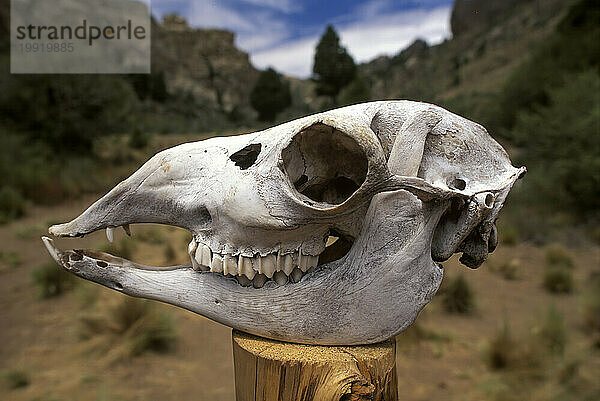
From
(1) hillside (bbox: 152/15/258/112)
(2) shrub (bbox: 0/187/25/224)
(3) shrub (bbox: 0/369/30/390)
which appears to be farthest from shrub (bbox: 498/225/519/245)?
(1) hillside (bbox: 152/15/258/112)

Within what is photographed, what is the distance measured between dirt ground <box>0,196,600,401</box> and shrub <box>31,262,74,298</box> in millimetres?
65

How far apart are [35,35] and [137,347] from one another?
20.3ft

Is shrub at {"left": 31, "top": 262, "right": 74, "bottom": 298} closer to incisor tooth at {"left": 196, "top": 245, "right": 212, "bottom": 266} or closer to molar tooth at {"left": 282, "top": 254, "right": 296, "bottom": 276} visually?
incisor tooth at {"left": 196, "top": 245, "right": 212, "bottom": 266}

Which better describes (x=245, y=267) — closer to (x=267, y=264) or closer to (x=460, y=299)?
(x=267, y=264)

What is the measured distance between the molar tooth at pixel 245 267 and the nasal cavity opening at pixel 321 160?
25 centimetres

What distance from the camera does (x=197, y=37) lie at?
31.5m

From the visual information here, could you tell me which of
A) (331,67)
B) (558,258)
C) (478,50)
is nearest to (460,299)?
(558,258)

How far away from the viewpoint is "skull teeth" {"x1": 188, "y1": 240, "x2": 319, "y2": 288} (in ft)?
3.90

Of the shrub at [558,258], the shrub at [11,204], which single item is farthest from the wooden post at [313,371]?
the shrub at [11,204]

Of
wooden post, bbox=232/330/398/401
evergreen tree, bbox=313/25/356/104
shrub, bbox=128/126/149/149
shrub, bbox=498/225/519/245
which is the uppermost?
evergreen tree, bbox=313/25/356/104

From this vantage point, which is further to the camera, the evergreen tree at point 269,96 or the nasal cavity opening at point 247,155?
the evergreen tree at point 269,96

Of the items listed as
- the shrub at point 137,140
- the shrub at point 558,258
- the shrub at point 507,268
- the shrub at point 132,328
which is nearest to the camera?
the shrub at point 132,328

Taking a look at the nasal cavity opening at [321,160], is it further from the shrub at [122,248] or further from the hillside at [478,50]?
the hillside at [478,50]

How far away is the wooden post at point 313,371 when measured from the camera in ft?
3.67
